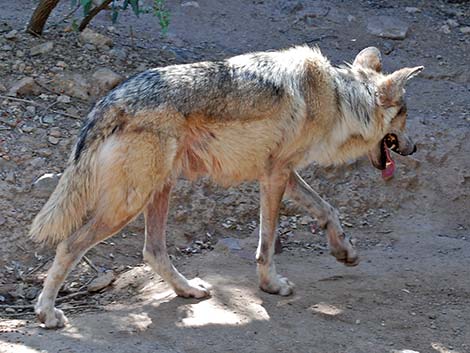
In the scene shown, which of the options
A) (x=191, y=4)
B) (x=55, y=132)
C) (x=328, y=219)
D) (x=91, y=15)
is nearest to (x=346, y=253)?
(x=328, y=219)

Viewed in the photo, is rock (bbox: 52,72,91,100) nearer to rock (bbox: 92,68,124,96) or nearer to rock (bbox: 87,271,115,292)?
rock (bbox: 92,68,124,96)

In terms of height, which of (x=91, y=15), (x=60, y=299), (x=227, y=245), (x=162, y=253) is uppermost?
(x=91, y=15)

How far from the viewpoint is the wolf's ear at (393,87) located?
19.5 feet

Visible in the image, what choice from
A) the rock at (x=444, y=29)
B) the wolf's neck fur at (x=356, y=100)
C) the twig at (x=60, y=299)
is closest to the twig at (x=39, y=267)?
the twig at (x=60, y=299)

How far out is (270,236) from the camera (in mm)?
5617

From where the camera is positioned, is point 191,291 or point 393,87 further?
point 393,87

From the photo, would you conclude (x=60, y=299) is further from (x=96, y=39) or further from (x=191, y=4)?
(x=191, y=4)

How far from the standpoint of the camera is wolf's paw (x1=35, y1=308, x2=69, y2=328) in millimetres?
4996

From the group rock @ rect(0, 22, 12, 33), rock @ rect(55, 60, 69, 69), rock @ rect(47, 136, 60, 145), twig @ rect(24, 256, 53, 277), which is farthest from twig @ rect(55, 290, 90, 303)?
rock @ rect(0, 22, 12, 33)

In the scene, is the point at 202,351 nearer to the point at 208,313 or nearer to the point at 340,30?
the point at 208,313

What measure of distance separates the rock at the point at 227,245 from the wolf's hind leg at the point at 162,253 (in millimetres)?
749

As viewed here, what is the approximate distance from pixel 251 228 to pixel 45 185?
1622 millimetres

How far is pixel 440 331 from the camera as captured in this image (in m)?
5.25

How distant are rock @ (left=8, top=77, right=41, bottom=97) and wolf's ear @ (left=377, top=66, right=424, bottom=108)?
308 cm
